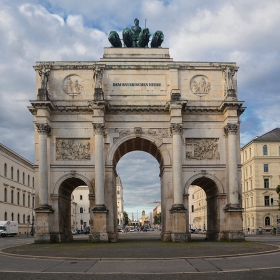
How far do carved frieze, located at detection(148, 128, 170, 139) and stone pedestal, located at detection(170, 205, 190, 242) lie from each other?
235 inches

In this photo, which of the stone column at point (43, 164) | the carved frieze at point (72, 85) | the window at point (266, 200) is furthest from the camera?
the window at point (266, 200)

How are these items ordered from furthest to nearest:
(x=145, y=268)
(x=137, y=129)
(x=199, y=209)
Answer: (x=199, y=209) < (x=137, y=129) < (x=145, y=268)

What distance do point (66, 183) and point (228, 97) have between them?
1511cm

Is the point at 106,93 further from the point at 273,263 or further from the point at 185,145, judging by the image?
the point at 273,263

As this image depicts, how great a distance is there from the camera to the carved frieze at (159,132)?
3850 centimetres

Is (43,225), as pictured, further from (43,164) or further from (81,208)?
(81,208)

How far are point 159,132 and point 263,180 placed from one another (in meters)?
41.3

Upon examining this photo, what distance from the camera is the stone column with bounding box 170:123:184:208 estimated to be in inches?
1442

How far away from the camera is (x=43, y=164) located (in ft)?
121

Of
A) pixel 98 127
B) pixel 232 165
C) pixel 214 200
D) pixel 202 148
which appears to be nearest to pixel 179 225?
pixel 214 200

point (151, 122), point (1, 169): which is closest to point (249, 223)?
point (1, 169)

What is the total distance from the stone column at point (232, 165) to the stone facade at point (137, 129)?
8 cm

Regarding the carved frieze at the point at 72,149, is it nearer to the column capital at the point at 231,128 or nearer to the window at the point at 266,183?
the column capital at the point at 231,128

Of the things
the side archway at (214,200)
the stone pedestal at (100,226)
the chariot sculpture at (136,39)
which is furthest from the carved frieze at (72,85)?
the side archway at (214,200)
